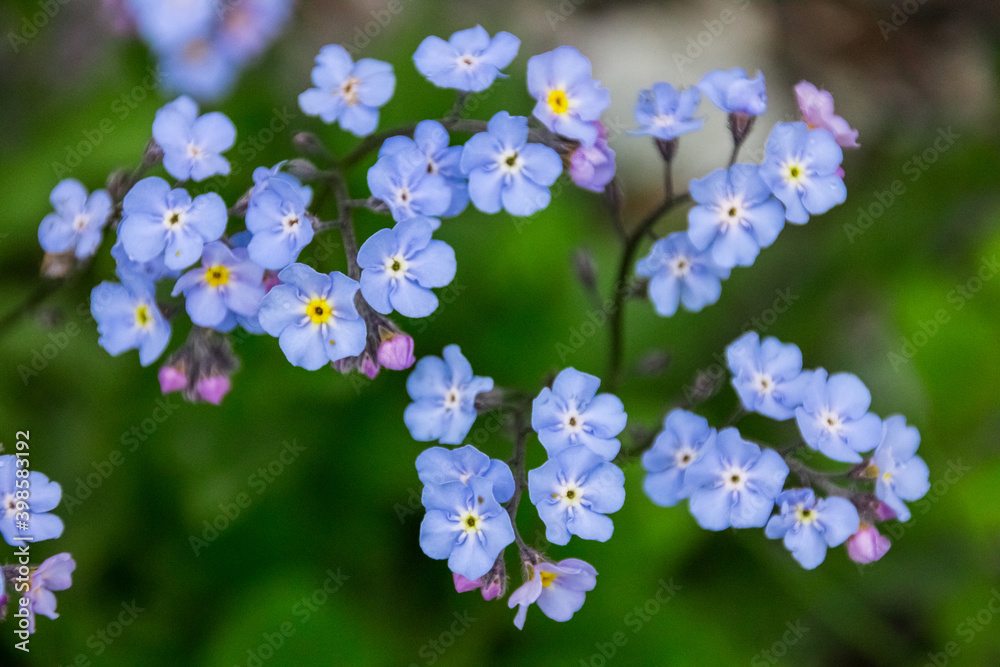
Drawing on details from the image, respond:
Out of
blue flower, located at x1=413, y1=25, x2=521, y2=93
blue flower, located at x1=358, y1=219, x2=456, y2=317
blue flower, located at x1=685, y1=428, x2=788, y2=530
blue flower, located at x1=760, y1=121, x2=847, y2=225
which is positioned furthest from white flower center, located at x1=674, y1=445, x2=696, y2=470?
blue flower, located at x1=413, y1=25, x2=521, y2=93

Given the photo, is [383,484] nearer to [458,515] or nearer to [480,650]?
[480,650]

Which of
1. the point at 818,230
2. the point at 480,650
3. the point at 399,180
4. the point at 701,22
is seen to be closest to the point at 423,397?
the point at 399,180

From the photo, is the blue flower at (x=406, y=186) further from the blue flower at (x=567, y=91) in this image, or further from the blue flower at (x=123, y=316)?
the blue flower at (x=123, y=316)

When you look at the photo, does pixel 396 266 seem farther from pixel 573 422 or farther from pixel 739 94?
pixel 739 94

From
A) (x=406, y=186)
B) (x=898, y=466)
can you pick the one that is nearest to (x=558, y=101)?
(x=406, y=186)

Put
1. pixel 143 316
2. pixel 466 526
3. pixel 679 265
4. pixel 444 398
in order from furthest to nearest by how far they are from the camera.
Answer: pixel 679 265
pixel 444 398
pixel 143 316
pixel 466 526
